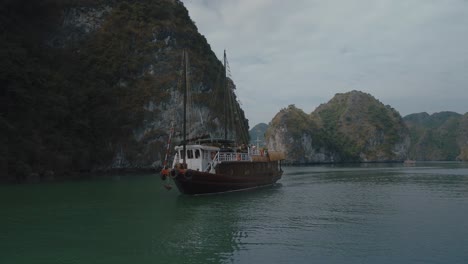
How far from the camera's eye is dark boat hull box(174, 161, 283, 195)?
34.0 metres

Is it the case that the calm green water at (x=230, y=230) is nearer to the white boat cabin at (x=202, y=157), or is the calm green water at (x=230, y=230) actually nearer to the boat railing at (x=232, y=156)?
the white boat cabin at (x=202, y=157)

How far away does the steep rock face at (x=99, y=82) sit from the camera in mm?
57438

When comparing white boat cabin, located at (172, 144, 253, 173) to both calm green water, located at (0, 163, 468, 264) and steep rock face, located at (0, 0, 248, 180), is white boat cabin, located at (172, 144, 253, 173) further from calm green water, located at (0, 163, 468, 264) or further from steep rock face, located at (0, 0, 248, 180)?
steep rock face, located at (0, 0, 248, 180)

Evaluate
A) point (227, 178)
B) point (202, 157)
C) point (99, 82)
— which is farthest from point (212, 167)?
A: point (99, 82)

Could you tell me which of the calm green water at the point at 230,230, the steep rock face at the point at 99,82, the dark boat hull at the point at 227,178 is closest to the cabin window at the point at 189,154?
the dark boat hull at the point at 227,178

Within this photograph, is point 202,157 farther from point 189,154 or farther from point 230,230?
point 230,230

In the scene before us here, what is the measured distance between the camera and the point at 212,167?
36.6 meters

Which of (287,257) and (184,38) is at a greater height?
(184,38)

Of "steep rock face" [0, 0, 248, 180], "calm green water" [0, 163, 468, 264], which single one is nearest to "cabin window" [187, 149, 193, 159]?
"calm green water" [0, 163, 468, 264]

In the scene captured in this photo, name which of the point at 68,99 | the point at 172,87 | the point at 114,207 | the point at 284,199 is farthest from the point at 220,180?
the point at 172,87

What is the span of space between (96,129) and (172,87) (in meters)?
18.7

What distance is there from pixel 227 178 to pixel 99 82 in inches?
2140

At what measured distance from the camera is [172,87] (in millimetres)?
85438

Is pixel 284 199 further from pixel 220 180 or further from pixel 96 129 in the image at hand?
pixel 96 129
